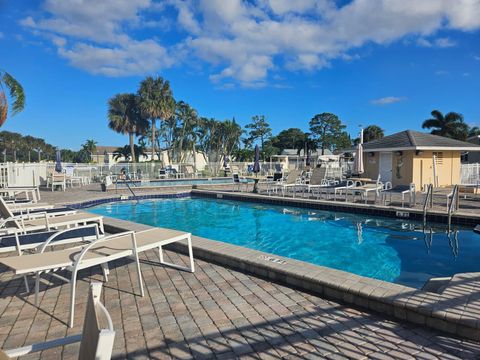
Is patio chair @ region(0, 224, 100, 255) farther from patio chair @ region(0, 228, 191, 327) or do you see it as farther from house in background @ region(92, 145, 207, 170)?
house in background @ region(92, 145, 207, 170)

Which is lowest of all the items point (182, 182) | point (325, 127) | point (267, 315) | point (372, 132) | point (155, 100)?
point (267, 315)

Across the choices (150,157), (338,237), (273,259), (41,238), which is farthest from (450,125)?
(150,157)

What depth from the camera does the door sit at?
17.0m

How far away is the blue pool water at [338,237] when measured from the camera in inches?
227

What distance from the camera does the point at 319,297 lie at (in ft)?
10.6

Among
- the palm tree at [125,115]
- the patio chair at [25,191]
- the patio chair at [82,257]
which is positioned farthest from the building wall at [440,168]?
the palm tree at [125,115]

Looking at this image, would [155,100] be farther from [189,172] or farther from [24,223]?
[24,223]

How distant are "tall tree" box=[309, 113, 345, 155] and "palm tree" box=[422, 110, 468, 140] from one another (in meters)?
28.1

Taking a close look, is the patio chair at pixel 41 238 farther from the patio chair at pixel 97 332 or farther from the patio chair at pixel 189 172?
the patio chair at pixel 189 172

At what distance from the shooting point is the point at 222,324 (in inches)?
105

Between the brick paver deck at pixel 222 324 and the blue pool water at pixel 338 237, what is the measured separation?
9.14 ft

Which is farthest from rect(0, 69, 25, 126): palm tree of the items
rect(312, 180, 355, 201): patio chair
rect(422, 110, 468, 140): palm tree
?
rect(422, 110, 468, 140): palm tree

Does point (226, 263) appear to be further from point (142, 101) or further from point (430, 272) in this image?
point (142, 101)

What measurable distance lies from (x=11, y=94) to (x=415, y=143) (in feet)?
55.2
